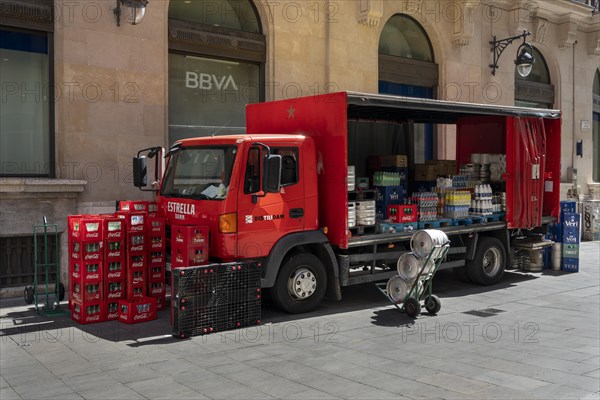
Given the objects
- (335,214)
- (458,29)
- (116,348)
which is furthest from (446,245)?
(458,29)

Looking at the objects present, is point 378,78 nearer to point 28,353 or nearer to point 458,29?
point 458,29

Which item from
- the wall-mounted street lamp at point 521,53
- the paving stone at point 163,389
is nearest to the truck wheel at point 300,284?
the paving stone at point 163,389

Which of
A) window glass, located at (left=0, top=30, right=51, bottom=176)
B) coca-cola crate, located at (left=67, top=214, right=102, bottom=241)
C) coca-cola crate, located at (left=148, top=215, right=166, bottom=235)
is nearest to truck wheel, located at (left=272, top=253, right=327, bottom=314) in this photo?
coca-cola crate, located at (left=148, top=215, right=166, bottom=235)

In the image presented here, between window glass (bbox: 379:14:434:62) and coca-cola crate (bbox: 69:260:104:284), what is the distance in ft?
37.5

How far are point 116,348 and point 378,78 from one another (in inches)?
472

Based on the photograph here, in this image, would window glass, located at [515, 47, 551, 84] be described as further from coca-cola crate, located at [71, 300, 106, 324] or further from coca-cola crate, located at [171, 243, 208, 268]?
coca-cola crate, located at [71, 300, 106, 324]

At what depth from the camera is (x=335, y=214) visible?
10617mm

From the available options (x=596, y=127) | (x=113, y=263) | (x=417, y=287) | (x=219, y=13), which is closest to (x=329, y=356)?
(x=417, y=287)

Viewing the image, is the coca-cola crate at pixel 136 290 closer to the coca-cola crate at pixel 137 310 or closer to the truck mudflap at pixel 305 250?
the coca-cola crate at pixel 137 310

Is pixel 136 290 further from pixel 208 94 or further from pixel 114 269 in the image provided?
pixel 208 94

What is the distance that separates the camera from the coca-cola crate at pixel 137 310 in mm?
9570

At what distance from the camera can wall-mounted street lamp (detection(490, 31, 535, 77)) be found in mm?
18159

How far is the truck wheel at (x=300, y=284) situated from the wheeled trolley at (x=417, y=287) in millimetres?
1138

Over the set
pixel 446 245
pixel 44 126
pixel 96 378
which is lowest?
pixel 96 378
